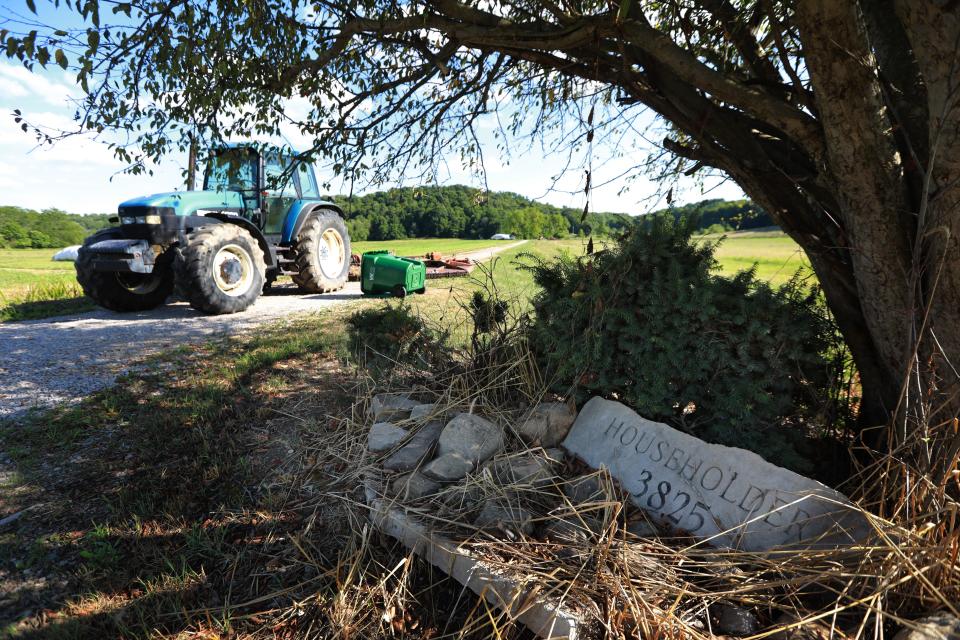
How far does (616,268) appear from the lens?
2.82m

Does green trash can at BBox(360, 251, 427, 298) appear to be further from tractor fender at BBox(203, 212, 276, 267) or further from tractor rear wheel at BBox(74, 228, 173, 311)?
tractor rear wheel at BBox(74, 228, 173, 311)

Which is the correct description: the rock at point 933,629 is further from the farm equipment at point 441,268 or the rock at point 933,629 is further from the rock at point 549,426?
the farm equipment at point 441,268

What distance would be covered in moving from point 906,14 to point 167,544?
12.9ft

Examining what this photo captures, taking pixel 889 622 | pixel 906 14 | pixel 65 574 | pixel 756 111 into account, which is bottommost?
pixel 65 574

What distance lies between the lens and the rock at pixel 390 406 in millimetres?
3312

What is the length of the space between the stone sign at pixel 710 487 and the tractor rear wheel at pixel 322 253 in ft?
23.1

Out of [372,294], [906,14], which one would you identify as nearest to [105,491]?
[906,14]

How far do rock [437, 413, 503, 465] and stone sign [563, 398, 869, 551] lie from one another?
0.41m

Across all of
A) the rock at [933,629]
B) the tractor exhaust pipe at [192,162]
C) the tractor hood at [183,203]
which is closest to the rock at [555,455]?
the rock at [933,629]

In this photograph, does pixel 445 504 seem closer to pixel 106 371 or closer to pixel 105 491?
pixel 105 491

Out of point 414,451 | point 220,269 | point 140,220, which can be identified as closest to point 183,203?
point 140,220

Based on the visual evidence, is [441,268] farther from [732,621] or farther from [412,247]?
[412,247]

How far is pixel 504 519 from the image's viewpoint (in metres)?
2.33

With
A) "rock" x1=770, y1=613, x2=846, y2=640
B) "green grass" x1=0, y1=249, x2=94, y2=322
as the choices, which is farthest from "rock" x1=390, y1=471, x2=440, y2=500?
"green grass" x1=0, y1=249, x2=94, y2=322
